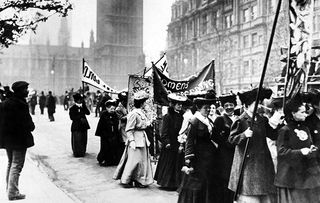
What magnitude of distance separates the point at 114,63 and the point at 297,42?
88.2 m

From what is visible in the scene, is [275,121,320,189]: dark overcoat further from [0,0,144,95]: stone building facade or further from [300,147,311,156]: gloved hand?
[0,0,144,95]: stone building facade

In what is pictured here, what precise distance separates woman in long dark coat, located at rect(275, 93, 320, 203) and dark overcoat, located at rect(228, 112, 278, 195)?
9.2 inches

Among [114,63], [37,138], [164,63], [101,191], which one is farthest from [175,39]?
[101,191]

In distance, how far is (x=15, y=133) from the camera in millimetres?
6289

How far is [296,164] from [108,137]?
618 cm

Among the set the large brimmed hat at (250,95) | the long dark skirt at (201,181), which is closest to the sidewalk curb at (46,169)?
the long dark skirt at (201,181)

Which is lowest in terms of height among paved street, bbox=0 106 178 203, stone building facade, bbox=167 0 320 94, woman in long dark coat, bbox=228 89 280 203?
paved street, bbox=0 106 178 203

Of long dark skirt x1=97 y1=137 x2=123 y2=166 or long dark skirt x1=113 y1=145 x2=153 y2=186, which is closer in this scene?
long dark skirt x1=113 y1=145 x2=153 y2=186

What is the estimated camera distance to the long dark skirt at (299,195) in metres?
4.41

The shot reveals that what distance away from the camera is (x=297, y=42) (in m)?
5.84

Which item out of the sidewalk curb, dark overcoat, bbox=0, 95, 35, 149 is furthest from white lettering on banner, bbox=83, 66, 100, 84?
dark overcoat, bbox=0, 95, 35, 149

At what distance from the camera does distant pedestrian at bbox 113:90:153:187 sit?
7.40 metres

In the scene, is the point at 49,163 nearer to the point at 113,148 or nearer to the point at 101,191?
the point at 113,148

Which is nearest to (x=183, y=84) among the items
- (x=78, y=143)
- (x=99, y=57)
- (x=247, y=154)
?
(x=78, y=143)
